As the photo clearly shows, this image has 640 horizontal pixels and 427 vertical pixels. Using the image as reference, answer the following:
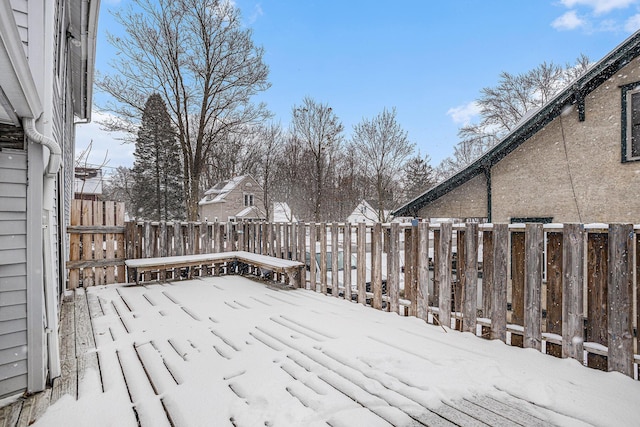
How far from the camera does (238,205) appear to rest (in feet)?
88.5

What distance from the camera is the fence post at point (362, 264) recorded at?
170 inches

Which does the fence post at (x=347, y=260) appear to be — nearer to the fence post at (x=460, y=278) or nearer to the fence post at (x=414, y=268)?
the fence post at (x=414, y=268)

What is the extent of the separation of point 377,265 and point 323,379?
6.89 ft

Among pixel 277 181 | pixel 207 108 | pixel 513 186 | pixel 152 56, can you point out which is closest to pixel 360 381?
Answer: pixel 513 186

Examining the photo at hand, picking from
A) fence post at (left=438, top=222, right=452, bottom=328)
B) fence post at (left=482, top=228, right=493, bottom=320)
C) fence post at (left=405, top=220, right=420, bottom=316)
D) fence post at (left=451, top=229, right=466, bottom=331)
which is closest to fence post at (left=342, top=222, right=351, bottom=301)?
fence post at (left=405, top=220, right=420, bottom=316)

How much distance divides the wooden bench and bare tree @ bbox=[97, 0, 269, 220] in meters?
6.97

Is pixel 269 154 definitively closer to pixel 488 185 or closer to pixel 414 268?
pixel 488 185

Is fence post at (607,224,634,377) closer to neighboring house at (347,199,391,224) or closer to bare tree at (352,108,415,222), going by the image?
bare tree at (352,108,415,222)

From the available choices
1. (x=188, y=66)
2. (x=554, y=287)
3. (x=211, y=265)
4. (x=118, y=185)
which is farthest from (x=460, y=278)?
(x=118, y=185)

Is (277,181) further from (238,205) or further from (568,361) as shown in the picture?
(568,361)

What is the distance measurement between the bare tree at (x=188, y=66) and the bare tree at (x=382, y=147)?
8.18 metres

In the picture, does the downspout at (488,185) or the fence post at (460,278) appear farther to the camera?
the downspout at (488,185)

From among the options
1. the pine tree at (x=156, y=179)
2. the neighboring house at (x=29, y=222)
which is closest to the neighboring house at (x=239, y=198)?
the pine tree at (x=156, y=179)

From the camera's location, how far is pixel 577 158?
255 inches
